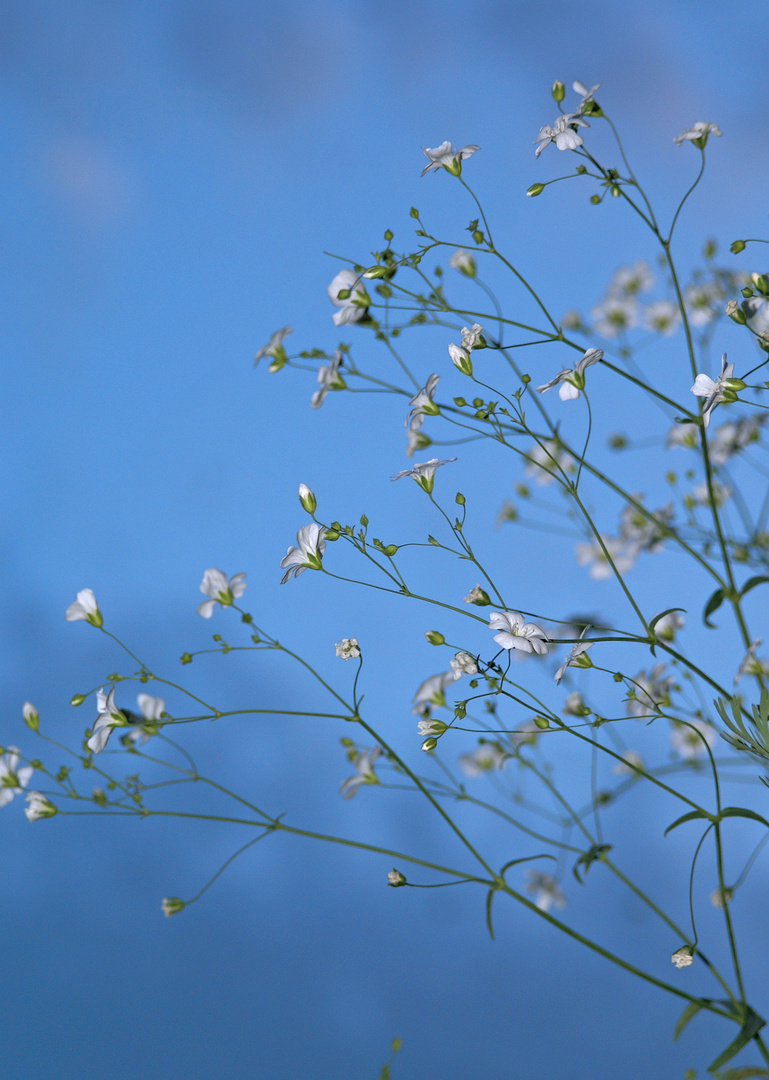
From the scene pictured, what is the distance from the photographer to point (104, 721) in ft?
4.57

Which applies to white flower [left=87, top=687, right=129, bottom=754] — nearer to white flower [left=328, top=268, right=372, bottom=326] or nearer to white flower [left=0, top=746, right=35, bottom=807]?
white flower [left=0, top=746, right=35, bottom=807]

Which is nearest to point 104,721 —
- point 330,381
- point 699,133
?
point 330,381

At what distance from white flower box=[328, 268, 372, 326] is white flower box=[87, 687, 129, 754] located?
28.1 inches

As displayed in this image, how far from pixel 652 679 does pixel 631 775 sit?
22cm

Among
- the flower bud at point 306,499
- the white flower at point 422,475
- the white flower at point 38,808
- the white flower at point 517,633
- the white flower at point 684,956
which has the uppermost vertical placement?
the white flower at point 422,475

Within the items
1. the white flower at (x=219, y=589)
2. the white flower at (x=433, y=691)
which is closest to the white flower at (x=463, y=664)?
the white flower at (x=433, y=691)

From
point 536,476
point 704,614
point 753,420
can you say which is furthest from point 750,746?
point 536,476

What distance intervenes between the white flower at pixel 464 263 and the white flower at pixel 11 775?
1154 mm

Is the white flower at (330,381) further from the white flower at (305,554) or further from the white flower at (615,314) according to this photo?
the white flower at (615,314)

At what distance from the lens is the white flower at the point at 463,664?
1287 mm

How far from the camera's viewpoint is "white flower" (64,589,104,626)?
1.52 metres

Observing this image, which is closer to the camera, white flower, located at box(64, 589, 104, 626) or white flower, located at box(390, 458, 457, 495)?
white flower, located at box(390, 458, 457, 495)

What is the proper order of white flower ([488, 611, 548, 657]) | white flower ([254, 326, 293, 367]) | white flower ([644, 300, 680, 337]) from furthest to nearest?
white flower ([644, 300, 680, 337]) → white flower ([254, 326, 293, 367]) → white flower ([488, 611, 548, 657])

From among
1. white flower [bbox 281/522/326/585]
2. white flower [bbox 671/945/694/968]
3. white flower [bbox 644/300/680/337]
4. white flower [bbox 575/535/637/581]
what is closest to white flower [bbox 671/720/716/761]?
white flower [bbox 575/535/637/581]
